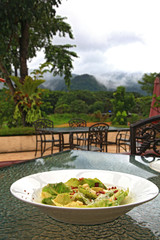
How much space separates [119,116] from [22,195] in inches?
434

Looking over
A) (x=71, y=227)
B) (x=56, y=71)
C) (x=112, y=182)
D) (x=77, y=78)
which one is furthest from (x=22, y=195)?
(x=77, y=78)

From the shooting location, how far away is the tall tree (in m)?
7.10

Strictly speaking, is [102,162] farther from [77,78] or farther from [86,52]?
[86,52]

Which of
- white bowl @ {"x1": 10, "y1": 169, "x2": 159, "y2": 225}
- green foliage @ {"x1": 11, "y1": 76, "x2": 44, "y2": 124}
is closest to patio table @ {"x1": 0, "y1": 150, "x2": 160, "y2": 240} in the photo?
white bowl @ {"x1": 10, "y1": 169, "x2": 159, "y2": 225}

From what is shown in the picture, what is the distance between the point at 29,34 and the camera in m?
9.57

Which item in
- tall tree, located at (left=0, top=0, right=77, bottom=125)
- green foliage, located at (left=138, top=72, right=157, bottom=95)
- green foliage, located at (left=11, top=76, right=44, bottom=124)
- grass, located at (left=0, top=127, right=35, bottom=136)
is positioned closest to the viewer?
grass, located at (left=0, top=127, right=35, bottom=136)

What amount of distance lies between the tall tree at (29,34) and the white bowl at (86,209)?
6955 millimetres

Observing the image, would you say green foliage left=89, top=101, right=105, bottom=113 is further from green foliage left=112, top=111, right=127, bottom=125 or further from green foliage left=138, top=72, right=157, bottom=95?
green foliage left=112, top=111, right=127, bottom=125

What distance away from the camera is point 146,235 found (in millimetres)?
563

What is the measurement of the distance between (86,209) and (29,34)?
Answer: 9898 mm

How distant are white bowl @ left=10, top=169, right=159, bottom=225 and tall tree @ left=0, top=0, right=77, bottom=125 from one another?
696cm

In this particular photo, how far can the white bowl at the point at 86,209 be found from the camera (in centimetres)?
53

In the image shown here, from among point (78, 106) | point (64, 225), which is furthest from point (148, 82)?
point (64, 225)

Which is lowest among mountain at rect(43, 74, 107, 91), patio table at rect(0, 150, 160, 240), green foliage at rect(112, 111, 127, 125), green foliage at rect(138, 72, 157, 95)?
green foliage at rect(112, 111, 127, 125)
